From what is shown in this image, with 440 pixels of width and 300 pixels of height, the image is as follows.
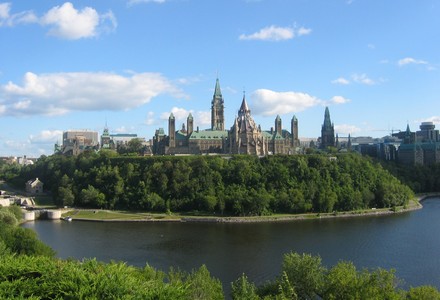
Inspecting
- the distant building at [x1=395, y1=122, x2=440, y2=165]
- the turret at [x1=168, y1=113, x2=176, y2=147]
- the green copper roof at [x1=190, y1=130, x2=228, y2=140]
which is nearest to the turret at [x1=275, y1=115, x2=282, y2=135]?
the green copper roof at [x1=190, y1=130, x2=228, y2=140]

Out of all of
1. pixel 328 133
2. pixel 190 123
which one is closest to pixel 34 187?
pixel 190 123

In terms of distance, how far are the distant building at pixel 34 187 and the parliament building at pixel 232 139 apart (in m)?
25.9

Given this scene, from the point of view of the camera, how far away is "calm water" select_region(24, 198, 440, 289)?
39688 millimetres

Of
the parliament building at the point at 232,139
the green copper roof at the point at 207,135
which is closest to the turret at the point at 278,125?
the parliament building at the point at 232,139

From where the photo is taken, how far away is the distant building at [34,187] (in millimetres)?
97375

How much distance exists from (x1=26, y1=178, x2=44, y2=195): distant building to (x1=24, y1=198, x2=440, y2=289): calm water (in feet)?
105

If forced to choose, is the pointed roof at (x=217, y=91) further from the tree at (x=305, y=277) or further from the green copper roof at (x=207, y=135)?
the tree at (x=305, y=277)

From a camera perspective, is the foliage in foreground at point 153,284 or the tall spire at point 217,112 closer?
the foliage in foreground at point 153,284

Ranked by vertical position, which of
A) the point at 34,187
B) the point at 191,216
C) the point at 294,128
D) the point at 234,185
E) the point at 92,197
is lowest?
the point at 191,216

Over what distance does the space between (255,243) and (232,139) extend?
46993 mm

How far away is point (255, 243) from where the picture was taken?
161 ft

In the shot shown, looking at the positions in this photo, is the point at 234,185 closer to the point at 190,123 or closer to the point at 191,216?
the point at 191,216

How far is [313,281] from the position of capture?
2409 centimetres

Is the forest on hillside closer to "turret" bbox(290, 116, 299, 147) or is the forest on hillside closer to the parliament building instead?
the parliament building
